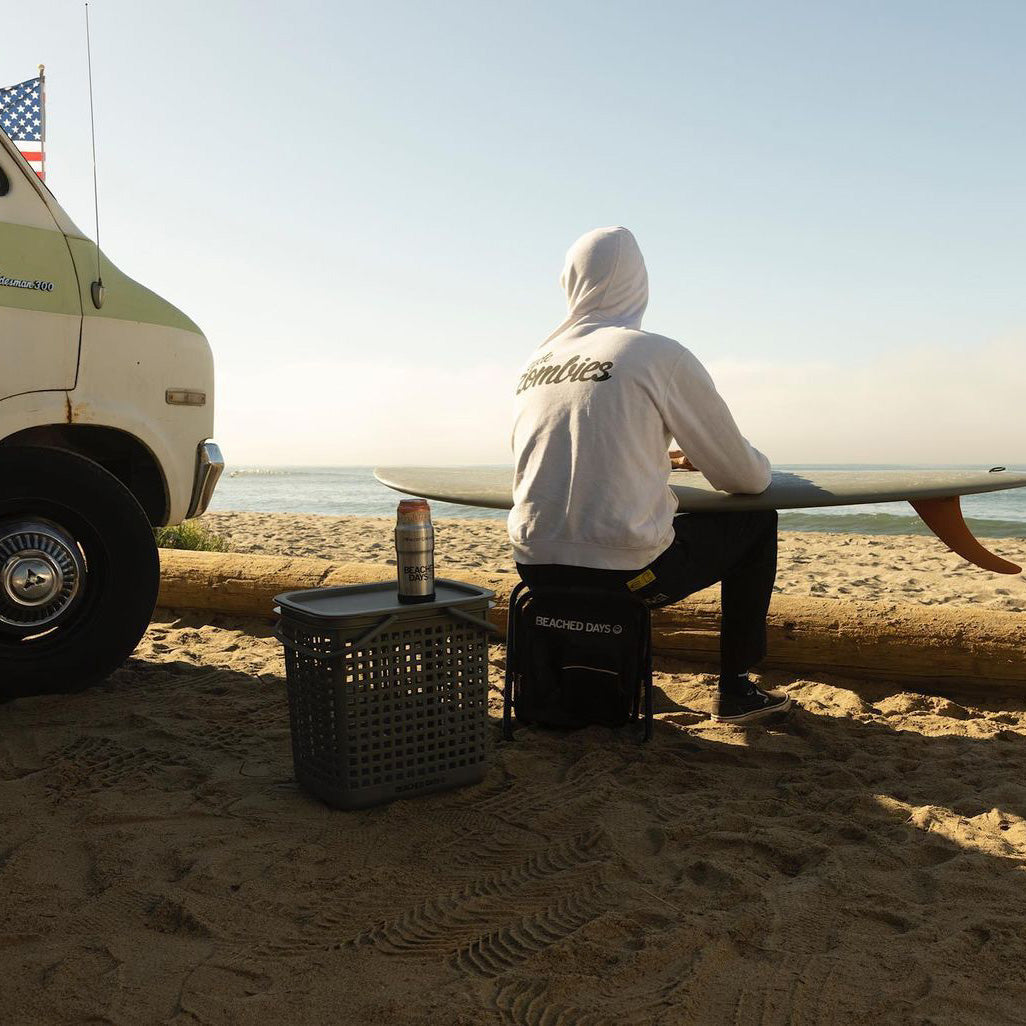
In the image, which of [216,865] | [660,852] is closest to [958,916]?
[660,852]

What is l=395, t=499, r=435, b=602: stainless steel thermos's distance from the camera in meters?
2.84

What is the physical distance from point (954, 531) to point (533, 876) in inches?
98.0

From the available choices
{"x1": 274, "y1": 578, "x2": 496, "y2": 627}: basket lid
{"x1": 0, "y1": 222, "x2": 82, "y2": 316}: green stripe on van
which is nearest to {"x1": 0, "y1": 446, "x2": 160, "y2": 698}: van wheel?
{"x1": 0, "y1": 222, "x2": 82, "y2": 316}: green stripe on van

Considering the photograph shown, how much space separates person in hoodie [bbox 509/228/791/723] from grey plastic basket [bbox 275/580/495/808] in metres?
0.50

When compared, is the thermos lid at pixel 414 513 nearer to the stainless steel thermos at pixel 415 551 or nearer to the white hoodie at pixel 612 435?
the stainless steel thermos at pixel 415 551

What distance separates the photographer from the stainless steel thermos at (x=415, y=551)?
284 cm

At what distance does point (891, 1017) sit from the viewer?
5.87ft

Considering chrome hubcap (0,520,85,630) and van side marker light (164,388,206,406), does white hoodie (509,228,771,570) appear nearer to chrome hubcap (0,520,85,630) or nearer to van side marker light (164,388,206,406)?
van side marker light (164,388,206,406)

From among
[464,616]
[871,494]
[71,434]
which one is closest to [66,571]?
[71,434]

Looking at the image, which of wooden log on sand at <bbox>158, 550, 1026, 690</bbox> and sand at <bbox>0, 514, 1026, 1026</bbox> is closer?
sand at <bbox>0, 514, 1026, 1026</bbox>

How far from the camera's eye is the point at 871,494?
12.5 ft

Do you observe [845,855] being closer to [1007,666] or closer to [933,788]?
[933,788]

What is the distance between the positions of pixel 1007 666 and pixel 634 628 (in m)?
1.77

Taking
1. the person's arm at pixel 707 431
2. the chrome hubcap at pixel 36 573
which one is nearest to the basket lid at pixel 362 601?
the person's arm at pixel 707 431
